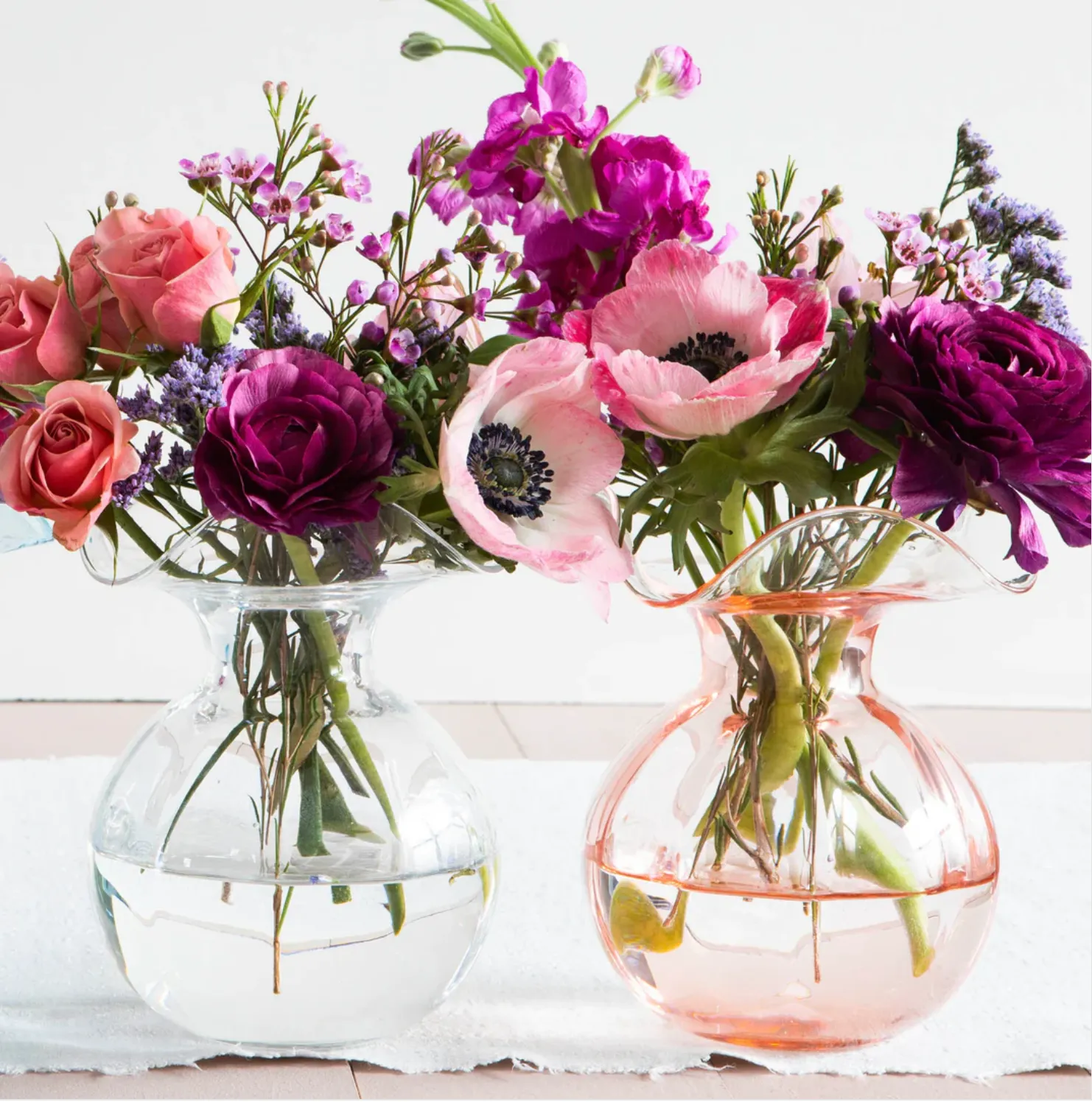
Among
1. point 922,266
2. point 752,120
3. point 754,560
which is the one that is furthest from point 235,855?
point 752,120

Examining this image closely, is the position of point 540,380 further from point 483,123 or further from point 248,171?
point 483,123

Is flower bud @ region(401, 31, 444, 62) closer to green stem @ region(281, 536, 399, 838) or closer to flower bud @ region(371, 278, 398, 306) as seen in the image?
flower bud @ region(371, 278, 398, 306)

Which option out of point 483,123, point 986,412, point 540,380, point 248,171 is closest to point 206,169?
point 248,171

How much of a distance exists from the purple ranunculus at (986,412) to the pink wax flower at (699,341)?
3 centimetres

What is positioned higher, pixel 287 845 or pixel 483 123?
pixel 483 123

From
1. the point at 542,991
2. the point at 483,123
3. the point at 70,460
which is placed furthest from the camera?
the point at 483,123

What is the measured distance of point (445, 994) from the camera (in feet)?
1.68

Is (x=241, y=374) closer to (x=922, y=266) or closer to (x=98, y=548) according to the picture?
(x=98, y=548)

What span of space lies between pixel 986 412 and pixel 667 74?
0.17 m

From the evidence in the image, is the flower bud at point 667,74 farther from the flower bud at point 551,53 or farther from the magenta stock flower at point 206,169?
the magenta stock flower at point 206,169

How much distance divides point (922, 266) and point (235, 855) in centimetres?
31

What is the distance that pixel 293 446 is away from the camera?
1.32 ft

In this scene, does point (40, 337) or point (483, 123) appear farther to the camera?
point (483, 123)

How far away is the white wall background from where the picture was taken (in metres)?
1.51
